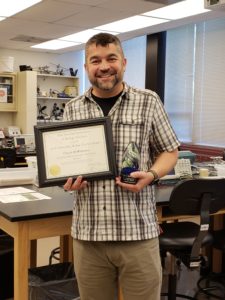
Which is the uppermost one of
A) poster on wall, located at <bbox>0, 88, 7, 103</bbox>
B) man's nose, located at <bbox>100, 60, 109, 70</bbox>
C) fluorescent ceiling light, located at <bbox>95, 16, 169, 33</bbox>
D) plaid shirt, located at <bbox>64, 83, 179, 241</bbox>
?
fluorescent ceiling light, located at <bbox>95, 16, 169, 33</bbox>

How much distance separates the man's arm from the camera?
1509mm

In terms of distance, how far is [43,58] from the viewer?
25.7ft

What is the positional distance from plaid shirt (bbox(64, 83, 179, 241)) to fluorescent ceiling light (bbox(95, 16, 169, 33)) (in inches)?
148

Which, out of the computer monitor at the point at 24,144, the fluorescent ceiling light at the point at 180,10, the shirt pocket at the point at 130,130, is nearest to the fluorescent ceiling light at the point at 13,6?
the fluorescent ceiling light at the point at 180,10

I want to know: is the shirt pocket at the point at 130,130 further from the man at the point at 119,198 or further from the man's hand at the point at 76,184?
the man's hand at the point at 76,184

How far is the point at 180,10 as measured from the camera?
15.6 feet

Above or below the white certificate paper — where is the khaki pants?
below

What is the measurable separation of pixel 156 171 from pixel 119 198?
6.7 inches

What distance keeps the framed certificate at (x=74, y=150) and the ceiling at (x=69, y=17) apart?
300 cm

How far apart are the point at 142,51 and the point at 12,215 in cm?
528

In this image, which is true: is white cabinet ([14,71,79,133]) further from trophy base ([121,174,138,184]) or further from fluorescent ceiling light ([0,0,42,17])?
trophy base ([121,174,138,184])

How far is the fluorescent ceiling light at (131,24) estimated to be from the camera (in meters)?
5.22

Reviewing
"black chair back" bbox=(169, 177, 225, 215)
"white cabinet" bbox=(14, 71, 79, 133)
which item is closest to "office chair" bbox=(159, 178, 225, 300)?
"black chair back" bbox=(169, 177, 225, 215)

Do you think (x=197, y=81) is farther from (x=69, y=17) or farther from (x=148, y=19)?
(x=69, y=17)
